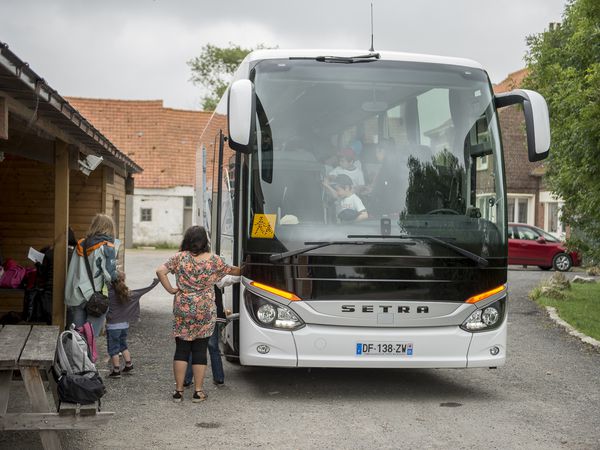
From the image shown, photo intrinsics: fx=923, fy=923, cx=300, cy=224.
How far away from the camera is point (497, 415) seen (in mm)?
8000

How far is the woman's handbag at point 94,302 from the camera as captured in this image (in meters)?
9.26

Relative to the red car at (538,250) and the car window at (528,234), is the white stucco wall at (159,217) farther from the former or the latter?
the car window at (528,234)

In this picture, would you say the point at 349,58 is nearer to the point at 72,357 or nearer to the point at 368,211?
the point at 368,211

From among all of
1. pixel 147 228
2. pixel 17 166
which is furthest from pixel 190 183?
pixel 17 166

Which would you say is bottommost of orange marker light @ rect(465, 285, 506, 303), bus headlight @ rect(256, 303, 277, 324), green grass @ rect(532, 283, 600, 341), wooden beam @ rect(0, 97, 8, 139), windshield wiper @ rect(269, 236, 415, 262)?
green grass @ rect(532, 283, 600, 341)

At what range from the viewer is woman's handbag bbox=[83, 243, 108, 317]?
926 cm

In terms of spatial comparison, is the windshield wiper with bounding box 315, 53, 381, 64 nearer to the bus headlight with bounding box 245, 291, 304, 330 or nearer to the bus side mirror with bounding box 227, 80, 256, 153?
the bus side mirror with bounding box 227, 80, 256, 153

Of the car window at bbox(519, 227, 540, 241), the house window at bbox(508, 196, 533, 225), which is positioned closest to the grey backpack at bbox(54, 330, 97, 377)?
the car window at bbox(519, 227, 540, 241)

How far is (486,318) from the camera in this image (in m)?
8.68

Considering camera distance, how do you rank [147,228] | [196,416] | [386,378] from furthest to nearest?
[147,228] < [386,378] < [196,416]

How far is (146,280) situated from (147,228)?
2173 cm

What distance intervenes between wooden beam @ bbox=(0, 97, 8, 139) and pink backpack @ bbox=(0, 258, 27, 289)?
475 centimetres

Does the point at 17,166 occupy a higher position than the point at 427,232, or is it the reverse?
the point at 17,166

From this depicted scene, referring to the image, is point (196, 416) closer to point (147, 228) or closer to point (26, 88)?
point (26, 88)
